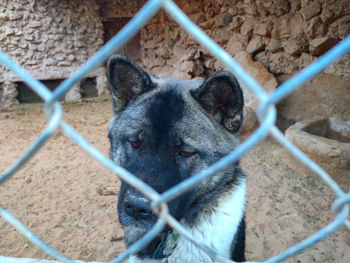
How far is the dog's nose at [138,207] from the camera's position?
146 cm

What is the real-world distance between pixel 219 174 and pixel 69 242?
1809 millimetres

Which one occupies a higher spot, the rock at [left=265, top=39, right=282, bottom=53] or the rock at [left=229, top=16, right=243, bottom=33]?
the rock at [left=229, top=16, right=243, bottom=33]

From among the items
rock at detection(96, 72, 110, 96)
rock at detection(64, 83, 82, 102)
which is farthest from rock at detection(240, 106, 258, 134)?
rock at detection(64, 83, 82, 102)

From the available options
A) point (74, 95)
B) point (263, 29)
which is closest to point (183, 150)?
point (263, 29)

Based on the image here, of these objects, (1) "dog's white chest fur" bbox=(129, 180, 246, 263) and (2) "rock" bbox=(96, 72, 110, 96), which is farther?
(2) "rock" bbox=(96, 72, 110, 96)

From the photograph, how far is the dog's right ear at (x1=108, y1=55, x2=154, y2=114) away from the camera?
6.10 feet

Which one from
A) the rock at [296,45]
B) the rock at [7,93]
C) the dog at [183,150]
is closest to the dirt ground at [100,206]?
the dog at [183,150]

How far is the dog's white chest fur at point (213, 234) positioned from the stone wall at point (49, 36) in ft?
22.2

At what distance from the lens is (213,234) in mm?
1790

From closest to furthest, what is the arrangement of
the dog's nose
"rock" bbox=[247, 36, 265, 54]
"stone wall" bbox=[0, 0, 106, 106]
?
the dog's nose, "rock" bbox=[247, 36, 265, 54], "stone wall" bbox=[0, 0, 106, 106]

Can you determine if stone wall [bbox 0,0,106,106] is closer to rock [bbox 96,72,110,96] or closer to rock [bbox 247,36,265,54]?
rock [bbox 96,72,110,96]

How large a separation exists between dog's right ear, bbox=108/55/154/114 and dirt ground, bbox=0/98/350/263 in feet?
5.02

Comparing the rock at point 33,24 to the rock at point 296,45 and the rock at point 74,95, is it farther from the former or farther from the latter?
the rock at point 296,45

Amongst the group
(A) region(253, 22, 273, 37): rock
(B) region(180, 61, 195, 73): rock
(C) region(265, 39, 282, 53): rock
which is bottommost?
(C) region(265, 39, 282, 53): rock
